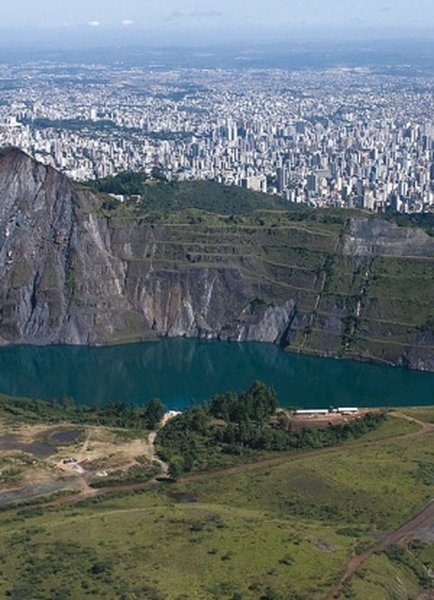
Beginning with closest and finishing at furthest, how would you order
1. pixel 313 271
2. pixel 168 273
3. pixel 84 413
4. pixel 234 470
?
pixel 234 470 < pixel 84 413 < pixel 313 271 < pixel 168 273

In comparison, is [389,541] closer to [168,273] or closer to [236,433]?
[236,433]

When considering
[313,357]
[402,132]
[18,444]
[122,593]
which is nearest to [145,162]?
[402,132]

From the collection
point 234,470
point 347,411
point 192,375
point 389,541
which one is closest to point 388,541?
point 389,541

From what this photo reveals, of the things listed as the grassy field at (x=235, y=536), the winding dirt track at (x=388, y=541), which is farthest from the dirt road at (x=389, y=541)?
the grassy field at (x=235, y=536)

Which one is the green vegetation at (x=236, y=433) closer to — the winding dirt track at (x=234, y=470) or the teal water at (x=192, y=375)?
the winding dirt track at (x=234, y=470)

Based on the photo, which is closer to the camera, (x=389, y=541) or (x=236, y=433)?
(x=389, y=541)

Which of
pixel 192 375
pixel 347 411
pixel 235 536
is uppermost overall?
pixel 235 536

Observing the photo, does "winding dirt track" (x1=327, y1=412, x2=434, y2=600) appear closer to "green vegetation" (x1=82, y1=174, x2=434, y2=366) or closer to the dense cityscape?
"green vegetation" (x1=82, y1=174, x2=434, y2=366)

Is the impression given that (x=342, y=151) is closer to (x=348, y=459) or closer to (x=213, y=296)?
(x=213, y=296)

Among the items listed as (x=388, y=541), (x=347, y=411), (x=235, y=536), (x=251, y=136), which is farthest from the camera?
(x=251, y=136)
